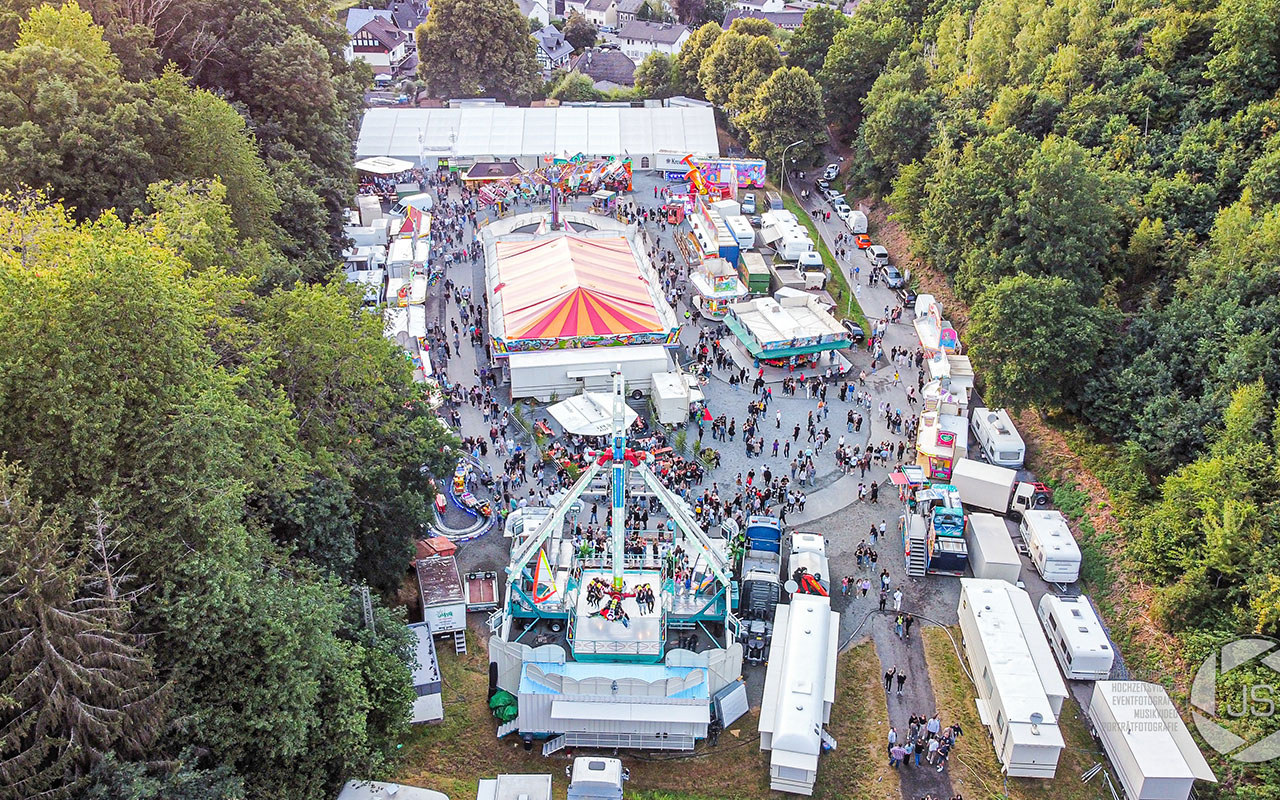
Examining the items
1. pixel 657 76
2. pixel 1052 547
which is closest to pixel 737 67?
pixel 657 76

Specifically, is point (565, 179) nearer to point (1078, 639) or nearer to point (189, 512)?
point (1078, 639)

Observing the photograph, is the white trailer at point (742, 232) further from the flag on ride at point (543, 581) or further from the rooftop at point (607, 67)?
the rooftop at point (607, 67)

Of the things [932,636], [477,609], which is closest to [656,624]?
[477,609]

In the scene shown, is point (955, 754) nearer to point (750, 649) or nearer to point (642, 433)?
point (750, 649)

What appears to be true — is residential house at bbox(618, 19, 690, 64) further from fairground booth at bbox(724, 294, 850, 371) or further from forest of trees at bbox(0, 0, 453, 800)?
forest of trees at bbox(0, 0, 453, 800)

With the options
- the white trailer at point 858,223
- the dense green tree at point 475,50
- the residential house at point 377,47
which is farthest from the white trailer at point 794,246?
the residential house at point 377,47
